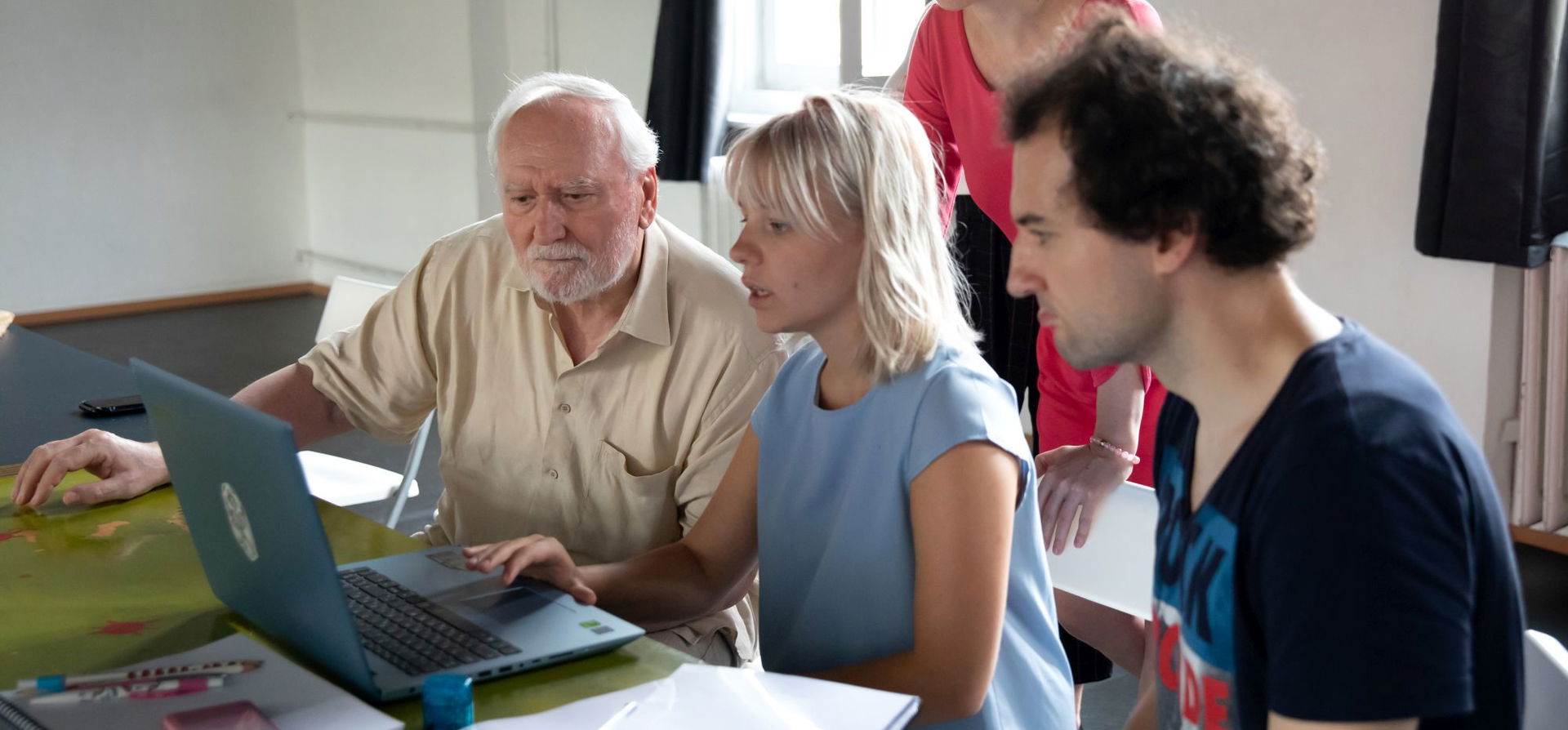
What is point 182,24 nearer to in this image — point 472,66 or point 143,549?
point 472,66

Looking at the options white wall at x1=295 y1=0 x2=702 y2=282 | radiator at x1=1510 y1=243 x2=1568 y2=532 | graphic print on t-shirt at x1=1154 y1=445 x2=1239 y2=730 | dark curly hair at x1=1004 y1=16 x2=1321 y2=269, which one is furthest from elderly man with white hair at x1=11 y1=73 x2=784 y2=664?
white wall at x1=295 y1=0 x2=702 y2=282

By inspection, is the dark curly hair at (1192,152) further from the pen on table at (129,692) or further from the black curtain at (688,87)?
the black curtain at (688,87)

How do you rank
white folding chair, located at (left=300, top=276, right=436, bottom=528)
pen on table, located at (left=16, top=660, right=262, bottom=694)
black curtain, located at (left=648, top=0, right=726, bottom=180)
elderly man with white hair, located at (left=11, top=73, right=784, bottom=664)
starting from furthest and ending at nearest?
1. black curtain, located at (left=648, top=0, right=726, bottom=180)
2. white folding chair, located at (left=300, top=276, right=436, bottom=528)
3. elderly man with white hair, located at (left=11, top=73, right=784, bottom=664)
4. pen on table, located at (left=16, top=660, right=262, bottom=694)

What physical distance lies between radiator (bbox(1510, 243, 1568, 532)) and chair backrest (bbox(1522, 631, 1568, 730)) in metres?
2.46

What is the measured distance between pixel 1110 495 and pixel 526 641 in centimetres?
66

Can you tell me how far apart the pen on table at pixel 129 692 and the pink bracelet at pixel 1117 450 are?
104cm

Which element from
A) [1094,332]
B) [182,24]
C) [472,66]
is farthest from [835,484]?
[182,24]

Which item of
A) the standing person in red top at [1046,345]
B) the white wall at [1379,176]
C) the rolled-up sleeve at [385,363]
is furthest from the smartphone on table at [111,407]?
the white wall at [1379,176]

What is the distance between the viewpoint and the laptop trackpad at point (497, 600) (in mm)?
1329

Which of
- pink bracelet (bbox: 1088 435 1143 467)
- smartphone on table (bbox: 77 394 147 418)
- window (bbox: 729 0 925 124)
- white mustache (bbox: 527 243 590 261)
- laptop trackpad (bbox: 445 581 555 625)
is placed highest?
window (bbox: 729 0 925 124)

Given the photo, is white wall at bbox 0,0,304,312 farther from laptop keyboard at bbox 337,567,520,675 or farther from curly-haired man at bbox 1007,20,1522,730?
curly-haired man at bbox 1007,20,1522,730

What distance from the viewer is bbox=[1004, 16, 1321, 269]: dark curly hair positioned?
37.9 inches

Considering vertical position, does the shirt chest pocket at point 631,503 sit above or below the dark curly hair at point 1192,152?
below

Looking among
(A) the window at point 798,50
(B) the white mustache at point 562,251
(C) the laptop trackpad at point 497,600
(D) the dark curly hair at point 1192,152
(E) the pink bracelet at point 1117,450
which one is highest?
(A) the window at point 798,50
